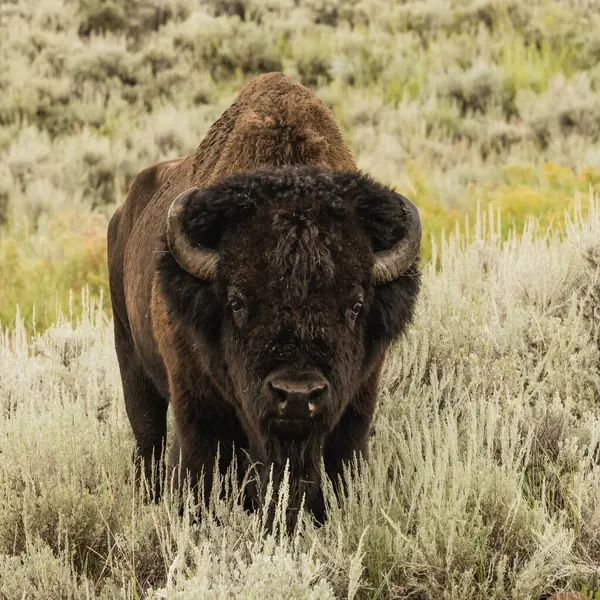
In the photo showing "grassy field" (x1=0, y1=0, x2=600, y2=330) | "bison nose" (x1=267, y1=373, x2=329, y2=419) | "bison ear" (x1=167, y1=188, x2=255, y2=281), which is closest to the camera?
"bison nose" (x1=267, y1=373, x2=329, y2=419)

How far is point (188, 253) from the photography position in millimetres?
3781

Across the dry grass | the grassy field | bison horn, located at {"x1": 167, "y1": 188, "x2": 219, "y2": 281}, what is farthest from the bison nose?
the grassy field

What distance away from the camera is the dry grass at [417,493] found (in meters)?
3.63

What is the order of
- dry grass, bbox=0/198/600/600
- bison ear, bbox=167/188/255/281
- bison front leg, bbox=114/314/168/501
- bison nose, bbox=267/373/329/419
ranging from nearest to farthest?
bison nose, bbox=267/373/329/419
dry grass, bbox=0/198/600/600
bison ear, bbox=167/188/255/281
bison front leg, bbox=114/314/168/501

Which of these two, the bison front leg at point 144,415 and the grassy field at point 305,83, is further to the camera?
the grassy field at point 305,83

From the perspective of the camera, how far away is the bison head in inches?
136

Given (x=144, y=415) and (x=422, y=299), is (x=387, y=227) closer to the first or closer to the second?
(x=144, y=415)

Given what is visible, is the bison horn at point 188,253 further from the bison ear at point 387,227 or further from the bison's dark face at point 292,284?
the bison ear at point 387,227

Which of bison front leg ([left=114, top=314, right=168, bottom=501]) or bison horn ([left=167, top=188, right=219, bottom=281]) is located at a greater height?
bison horn ([left=167, top=188, right=219, bottom=281])

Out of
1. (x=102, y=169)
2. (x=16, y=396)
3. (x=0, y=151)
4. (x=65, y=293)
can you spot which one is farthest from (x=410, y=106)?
(x=16, y=396)

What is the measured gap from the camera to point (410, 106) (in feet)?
50.8

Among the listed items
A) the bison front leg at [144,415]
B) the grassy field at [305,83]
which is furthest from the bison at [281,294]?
the grassy field at [305,83]

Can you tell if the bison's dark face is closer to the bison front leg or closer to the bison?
the bison

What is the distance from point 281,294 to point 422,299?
290cm
